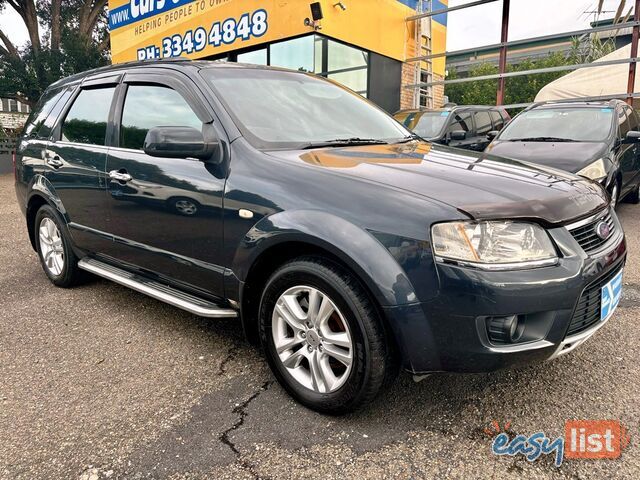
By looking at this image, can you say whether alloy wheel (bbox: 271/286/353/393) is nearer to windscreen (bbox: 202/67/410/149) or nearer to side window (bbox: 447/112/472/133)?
windscreen (bbox: 202/67/410/149)

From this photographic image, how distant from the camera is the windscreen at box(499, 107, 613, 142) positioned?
6492 millimetres

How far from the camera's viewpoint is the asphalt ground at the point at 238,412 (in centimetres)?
202

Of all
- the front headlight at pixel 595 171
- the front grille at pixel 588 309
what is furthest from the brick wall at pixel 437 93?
the front grille at pixel 588 309

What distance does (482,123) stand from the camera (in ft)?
31.2

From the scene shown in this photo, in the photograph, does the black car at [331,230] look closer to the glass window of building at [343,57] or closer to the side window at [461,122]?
the side window at [461,122]

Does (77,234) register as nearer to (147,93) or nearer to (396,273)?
(147,93)

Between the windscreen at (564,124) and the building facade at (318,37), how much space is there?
5.16 metres

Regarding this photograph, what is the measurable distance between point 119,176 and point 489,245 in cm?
232

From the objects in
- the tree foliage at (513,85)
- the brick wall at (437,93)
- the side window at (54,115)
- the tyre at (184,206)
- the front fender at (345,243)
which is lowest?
the front fender at (345,243)

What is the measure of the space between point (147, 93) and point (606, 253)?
2.73m

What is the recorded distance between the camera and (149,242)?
308cm

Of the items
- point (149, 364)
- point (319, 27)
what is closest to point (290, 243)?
point (149, 364)

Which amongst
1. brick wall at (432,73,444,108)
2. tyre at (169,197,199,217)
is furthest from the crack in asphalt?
brick wall at (432,73,444,108)

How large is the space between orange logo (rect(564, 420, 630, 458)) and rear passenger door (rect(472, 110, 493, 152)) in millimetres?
7100
